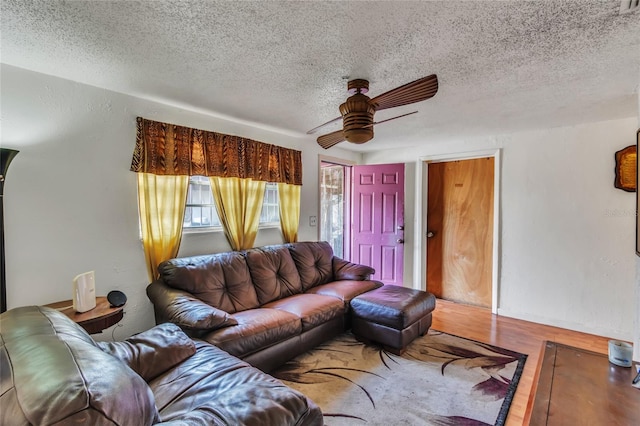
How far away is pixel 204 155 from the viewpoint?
297cm

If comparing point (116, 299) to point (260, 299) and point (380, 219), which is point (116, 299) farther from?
point (380, 219)

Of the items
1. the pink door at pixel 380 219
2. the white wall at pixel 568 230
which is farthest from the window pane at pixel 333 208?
the white wall at pixel 568 230

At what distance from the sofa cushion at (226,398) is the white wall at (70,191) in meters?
1.30

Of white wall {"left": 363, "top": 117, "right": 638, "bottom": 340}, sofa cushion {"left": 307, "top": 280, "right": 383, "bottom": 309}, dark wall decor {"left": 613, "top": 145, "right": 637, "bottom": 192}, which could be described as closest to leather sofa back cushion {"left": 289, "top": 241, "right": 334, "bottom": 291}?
sofa cushion {"left": 307, "top": 280, "right": 383, "bottom": 309}

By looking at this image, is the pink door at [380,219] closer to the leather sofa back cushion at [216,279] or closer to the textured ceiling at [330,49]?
the textured ceiling at [330,49]

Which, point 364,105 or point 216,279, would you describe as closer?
point 364,105

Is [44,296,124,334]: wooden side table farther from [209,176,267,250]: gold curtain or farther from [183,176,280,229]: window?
[209,176,267,250]: gold curtain

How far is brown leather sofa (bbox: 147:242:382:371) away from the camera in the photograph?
212 cm

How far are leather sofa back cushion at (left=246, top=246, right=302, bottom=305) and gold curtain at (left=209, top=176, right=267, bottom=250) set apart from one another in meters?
0.24

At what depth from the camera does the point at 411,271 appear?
438cm

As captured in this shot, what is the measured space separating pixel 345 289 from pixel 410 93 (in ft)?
6.94

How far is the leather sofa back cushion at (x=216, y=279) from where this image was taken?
249 centimetres

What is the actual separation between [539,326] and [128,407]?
4.09 meters

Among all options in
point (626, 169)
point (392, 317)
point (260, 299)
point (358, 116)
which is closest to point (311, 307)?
point (260, 299)
